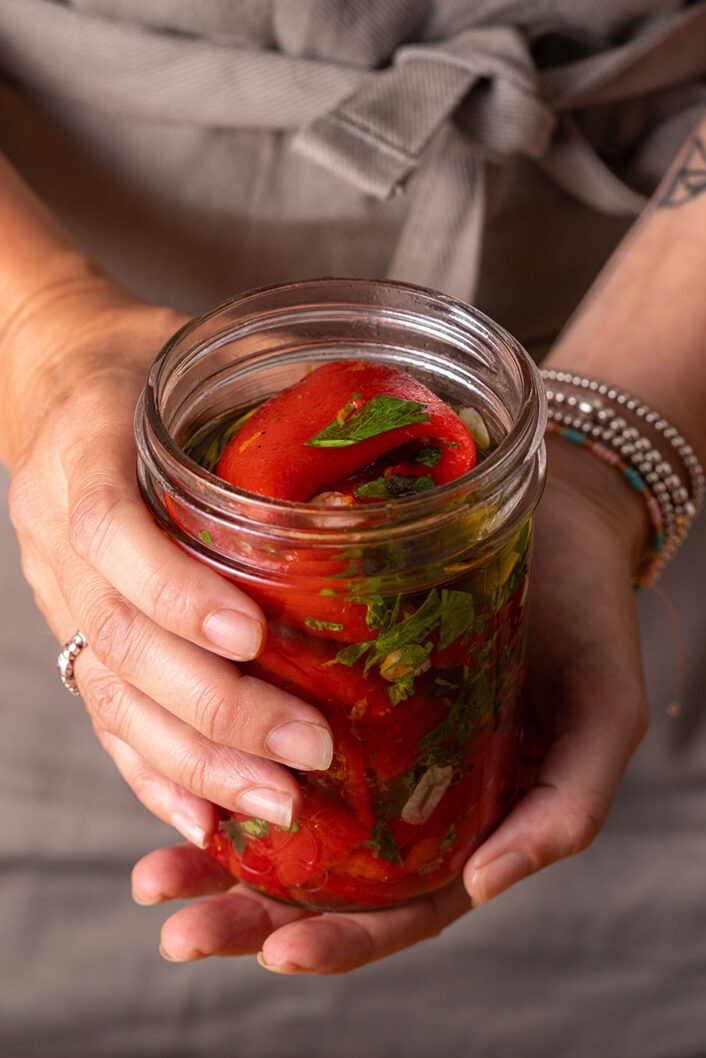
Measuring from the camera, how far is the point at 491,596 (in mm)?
511

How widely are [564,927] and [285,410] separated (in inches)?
24.6

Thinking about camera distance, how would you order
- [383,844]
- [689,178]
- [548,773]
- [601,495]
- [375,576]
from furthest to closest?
[689,178], [601,495], [548,773], [383,844], [375,576]

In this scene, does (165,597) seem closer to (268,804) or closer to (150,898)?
(268,804)

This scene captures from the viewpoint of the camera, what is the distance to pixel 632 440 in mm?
807

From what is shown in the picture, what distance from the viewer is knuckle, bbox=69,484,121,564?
1.69 ft

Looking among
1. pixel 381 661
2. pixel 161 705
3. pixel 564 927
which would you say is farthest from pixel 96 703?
pixel 564 927

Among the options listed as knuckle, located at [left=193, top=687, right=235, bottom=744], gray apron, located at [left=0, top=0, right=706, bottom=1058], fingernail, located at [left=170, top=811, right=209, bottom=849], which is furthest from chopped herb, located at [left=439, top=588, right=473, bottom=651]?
gray apron, located at [left=0, top=0, right=706, bottom=1058]

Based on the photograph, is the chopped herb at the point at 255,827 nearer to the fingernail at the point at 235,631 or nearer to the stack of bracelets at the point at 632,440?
the fingernail at the point at 235,631

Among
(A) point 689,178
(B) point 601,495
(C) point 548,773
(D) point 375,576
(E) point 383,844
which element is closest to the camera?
(D) point 375,576

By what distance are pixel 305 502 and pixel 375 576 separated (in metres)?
0.05

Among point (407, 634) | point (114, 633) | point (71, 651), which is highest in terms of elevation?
point (407, 634)

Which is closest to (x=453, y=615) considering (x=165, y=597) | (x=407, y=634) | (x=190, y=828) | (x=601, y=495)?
(x=407, y=634)

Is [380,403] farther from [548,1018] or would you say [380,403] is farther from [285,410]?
[548,1018]

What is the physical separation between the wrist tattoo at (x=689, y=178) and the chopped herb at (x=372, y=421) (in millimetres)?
528
